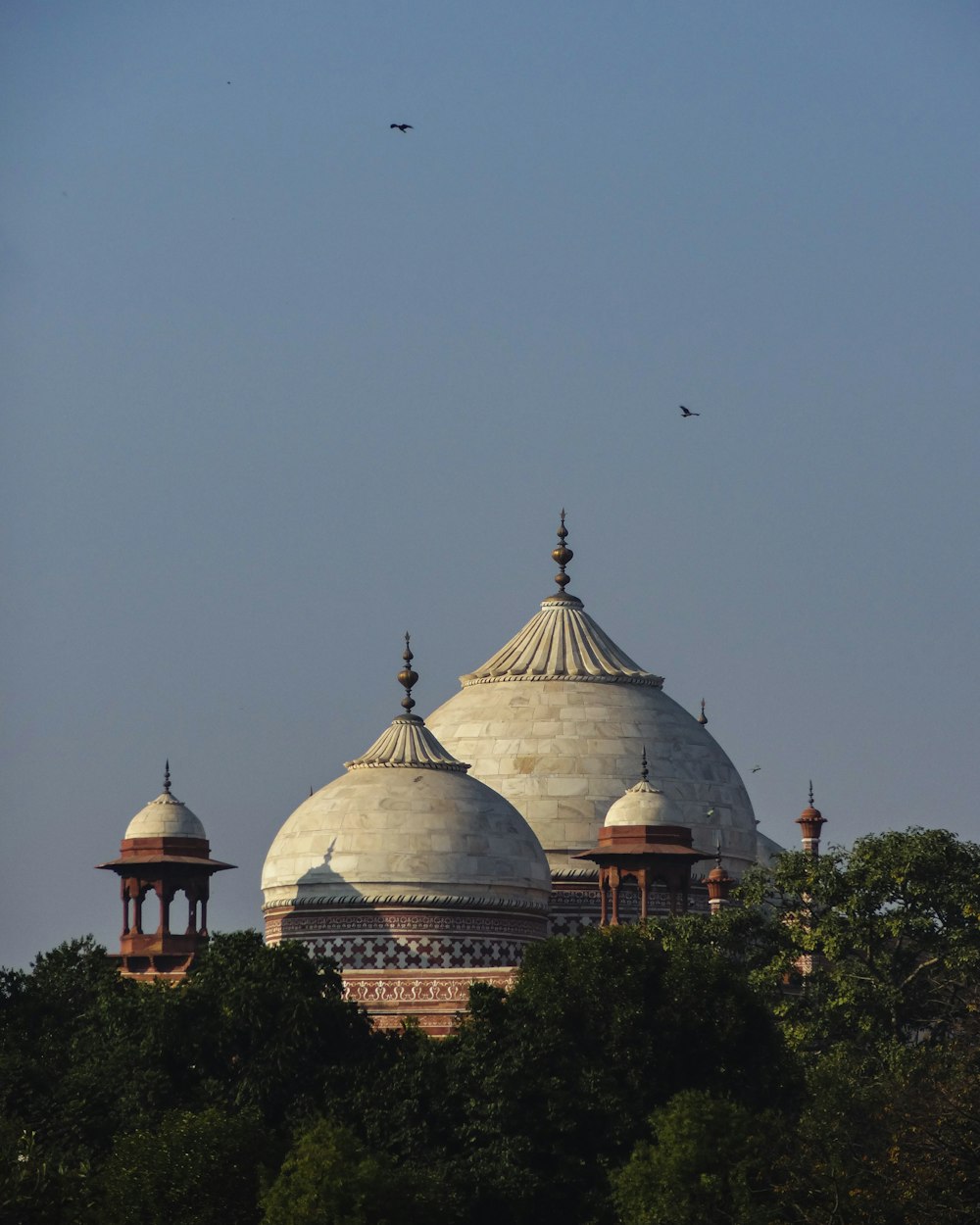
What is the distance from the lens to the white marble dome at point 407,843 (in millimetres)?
61344

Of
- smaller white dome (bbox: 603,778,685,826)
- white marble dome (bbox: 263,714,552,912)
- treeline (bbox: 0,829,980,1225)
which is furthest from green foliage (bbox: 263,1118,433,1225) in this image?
smaller white dome (bbox: 603,778,685,826)

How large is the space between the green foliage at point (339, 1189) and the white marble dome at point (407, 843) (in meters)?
18.1

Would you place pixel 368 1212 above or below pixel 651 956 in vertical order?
below

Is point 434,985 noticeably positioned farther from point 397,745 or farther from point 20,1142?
point 20,1142

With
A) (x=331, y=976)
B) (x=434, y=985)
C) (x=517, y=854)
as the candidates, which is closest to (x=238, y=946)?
(x=331, y=976)

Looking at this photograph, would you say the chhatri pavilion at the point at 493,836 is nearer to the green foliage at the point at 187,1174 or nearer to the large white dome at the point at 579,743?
the large white dome at the point at 579,743

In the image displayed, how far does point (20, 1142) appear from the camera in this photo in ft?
140

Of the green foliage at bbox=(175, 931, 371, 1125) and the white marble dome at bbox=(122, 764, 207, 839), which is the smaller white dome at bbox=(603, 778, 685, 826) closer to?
the white marble dome at bbox=(122, 764, 207, 839)

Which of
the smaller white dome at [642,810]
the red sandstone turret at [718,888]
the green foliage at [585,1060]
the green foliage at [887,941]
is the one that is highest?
the smaller white dome at [642,810]

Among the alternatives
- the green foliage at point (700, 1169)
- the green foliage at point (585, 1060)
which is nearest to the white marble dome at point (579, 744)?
the green foliage at point (585, 1060)

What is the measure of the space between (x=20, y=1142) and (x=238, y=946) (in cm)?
657

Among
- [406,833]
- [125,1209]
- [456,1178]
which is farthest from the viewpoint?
[406,833]

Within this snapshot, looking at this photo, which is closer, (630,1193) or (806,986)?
(630,1193)

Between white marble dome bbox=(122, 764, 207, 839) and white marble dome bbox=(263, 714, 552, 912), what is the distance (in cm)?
245
